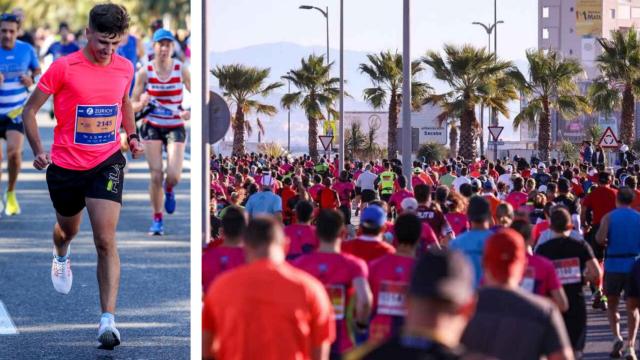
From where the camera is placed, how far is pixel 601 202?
46.2 feet

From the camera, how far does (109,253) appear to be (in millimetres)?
8867

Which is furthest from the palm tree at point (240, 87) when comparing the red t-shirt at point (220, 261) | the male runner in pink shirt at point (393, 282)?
the male runner in pink shirt at point (393, 282)

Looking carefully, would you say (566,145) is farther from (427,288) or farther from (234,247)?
(427,288)

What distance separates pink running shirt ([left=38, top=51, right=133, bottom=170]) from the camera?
860 cm

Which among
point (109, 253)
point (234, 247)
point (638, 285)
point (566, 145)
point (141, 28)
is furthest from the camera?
point (141, 28)

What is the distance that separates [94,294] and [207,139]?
5.67 m

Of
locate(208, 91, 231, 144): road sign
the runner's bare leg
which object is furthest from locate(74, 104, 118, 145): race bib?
locate(208, 91, 231, 144): road sign

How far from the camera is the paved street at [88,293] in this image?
9.89 m

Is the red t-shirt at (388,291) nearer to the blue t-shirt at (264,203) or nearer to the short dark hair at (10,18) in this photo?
the blue t-shirt at (264,203)

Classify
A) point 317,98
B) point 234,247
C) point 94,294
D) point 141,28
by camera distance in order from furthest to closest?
point 141,28 < point 317,98 < point 94,294 < point 234,247

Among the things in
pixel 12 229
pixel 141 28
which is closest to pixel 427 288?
pixel 12 229

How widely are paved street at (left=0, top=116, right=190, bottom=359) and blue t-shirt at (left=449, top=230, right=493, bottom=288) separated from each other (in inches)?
98.8

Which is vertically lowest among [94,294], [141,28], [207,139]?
[94,294]

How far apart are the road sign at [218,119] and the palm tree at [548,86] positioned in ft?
128
